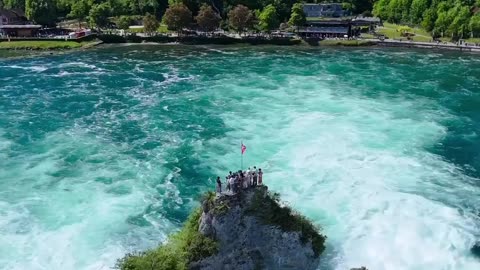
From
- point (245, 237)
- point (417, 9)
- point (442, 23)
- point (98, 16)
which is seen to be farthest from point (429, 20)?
point (245, 237)

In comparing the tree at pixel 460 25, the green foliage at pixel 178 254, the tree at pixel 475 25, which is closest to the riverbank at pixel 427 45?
the tree at pixel 460 25

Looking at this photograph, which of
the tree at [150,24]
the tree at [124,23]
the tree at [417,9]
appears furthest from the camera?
the tree at [124,23]

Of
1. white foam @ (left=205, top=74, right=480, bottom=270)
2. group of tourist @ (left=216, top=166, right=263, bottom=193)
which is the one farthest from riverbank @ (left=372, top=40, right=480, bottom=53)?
group of tourist @ (left=216, top=166, right=263, bottom=193)

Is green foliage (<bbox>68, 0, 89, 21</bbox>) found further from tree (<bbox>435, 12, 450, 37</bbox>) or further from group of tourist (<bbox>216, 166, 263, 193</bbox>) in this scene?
group of tourist (<bbox>216, 166, 263, 193</bbox>)

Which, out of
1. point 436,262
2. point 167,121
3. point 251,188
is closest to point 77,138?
point 167,121

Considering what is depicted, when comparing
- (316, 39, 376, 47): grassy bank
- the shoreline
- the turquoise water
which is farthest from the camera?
(316, 39, 376, 47): grassy bank

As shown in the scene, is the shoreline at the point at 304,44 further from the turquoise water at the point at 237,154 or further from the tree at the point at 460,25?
the turquoise water at the point at 237,154
